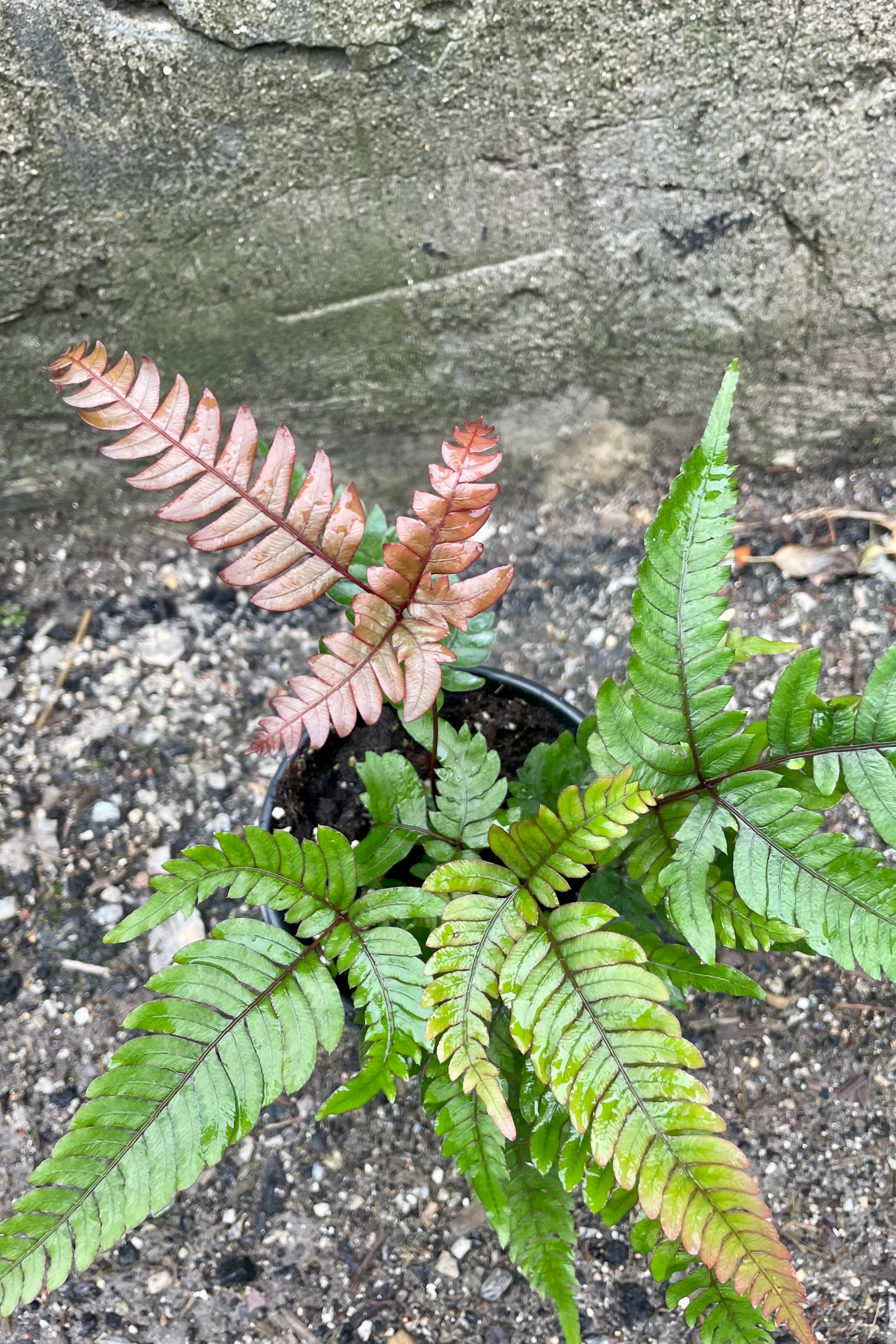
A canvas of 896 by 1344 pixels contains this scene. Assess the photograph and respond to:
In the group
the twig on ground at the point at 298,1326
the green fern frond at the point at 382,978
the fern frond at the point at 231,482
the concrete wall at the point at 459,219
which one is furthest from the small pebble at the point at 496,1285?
the concrete wall at the point at 459,219

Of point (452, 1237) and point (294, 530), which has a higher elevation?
point (294, 530)

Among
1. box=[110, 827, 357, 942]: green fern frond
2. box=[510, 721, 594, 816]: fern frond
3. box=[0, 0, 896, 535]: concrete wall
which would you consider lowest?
box=[110, 827, 357, 942]: green fern frond

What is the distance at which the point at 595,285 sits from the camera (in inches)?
75.5

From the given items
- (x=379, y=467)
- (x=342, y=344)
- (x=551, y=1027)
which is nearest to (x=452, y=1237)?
(x=551, y=1027)

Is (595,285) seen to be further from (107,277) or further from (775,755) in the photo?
(775,755)

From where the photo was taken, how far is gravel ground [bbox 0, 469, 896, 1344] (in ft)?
5.34

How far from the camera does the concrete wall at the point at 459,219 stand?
157 centimetres

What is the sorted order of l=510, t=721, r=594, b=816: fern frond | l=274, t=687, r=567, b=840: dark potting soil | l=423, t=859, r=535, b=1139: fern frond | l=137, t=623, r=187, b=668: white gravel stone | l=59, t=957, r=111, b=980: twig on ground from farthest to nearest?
l=137, t=623, r=187, b=668: white gravel stone → l=59, t=957, r=111, b=980: twig on ground → l=274, t=687, r=567, b=840: dark potting soil → l=510, t=721, r=594, b=816: fern frond → l=423, t=859, r=535, b=1139: fern frond

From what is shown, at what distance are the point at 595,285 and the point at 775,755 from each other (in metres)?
Answer: 1.18

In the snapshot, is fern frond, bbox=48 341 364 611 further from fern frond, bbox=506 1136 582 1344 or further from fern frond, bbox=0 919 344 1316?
fern frond, bbox=506 1136 582 1344

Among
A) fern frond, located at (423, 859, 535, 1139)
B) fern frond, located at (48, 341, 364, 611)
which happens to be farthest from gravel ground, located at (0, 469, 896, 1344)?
fern frond, located at (48, 341, 364, 611)

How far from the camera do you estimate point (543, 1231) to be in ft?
3.95

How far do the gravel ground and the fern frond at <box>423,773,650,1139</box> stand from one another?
2.55ft

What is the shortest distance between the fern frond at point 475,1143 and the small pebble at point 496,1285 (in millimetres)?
594
